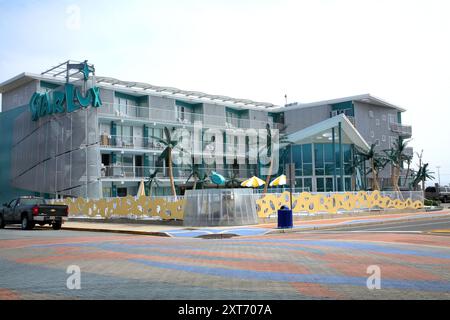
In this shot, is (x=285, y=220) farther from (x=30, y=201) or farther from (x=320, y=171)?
(x=320, y=171)

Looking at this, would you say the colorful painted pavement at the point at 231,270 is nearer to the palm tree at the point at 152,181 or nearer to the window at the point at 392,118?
the palm tree at the point at 152,181

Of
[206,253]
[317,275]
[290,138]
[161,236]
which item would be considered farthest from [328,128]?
[317,275]

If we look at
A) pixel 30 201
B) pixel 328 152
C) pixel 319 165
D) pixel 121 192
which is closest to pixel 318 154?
pixel 328 152

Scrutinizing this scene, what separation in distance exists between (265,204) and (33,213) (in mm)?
11809

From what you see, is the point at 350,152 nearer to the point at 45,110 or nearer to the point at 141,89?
the point at 141,89

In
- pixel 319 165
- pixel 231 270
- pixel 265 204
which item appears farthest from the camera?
pixel 319 165

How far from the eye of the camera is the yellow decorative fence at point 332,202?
26.4 m

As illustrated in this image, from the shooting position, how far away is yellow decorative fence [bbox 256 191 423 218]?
86.5 ft

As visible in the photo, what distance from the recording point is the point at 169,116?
49188mm

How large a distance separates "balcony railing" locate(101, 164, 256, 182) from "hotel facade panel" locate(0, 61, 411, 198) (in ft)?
0.34
